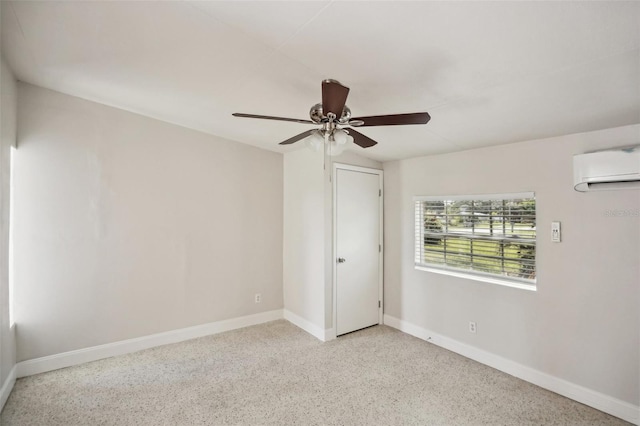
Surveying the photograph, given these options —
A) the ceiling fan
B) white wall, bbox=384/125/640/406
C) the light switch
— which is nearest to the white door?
white wall, bbox=384/125/640/406

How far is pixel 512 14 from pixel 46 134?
3801mm

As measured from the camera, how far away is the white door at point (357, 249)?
372 centimetres

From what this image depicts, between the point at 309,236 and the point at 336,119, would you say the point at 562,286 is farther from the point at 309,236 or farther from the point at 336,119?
the point at 309,236

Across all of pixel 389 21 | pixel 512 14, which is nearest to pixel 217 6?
pixel 389 21

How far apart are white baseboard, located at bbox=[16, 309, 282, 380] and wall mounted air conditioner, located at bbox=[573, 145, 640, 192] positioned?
3.81 m

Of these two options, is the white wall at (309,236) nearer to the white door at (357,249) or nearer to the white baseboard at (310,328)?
the white baseboard at (310,328)

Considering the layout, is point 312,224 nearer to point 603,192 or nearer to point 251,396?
point 251,396

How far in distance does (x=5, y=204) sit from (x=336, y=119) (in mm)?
2806

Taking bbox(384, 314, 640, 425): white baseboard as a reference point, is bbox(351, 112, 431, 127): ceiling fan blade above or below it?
above

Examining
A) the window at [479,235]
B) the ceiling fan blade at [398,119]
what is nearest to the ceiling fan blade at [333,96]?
the ceiling fan blade at [398,119]

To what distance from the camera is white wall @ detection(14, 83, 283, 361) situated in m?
2.78

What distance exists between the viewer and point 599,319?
7.70 ft

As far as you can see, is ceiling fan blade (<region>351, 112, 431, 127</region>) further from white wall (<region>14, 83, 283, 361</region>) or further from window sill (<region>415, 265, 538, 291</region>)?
white wall (<region>14, 83, 283, 361</region>)

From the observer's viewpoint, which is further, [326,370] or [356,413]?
[326,370]
